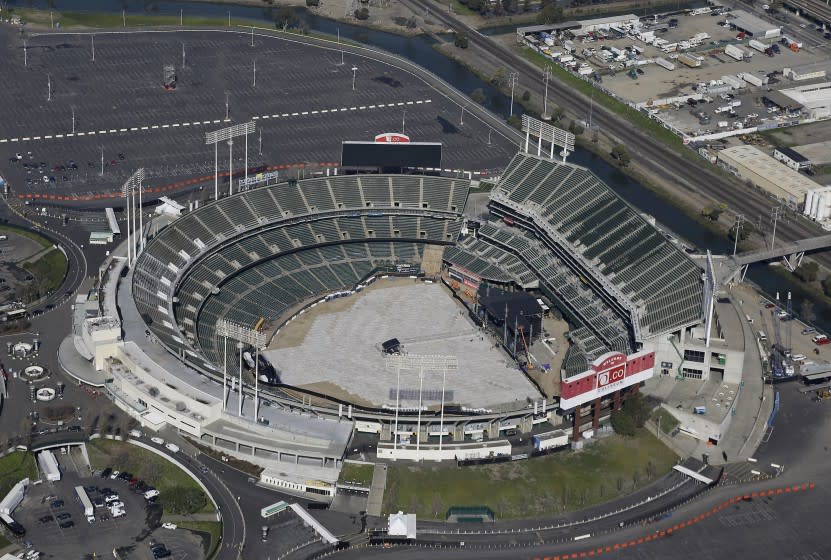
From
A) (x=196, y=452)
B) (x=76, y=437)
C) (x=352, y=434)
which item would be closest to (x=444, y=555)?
(x=352, y=434)

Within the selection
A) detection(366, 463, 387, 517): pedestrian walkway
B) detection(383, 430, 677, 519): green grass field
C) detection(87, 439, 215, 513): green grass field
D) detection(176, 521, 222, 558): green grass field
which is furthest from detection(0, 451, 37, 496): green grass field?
detection(383, 430, 677, 519): green grass field

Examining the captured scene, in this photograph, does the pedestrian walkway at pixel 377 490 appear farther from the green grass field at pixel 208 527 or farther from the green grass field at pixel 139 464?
the green grass field at pixel 139 464

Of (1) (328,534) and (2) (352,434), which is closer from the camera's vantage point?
(1) (328,534)

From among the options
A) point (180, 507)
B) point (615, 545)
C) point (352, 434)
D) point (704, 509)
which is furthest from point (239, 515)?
point (704, 509)

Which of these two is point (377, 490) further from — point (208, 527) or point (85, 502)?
point (85, 502)

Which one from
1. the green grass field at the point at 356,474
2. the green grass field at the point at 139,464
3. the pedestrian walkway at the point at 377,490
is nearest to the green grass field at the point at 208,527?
the green grass field at the point at 139,464

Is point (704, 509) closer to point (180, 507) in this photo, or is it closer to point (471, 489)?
point (471, 489)
